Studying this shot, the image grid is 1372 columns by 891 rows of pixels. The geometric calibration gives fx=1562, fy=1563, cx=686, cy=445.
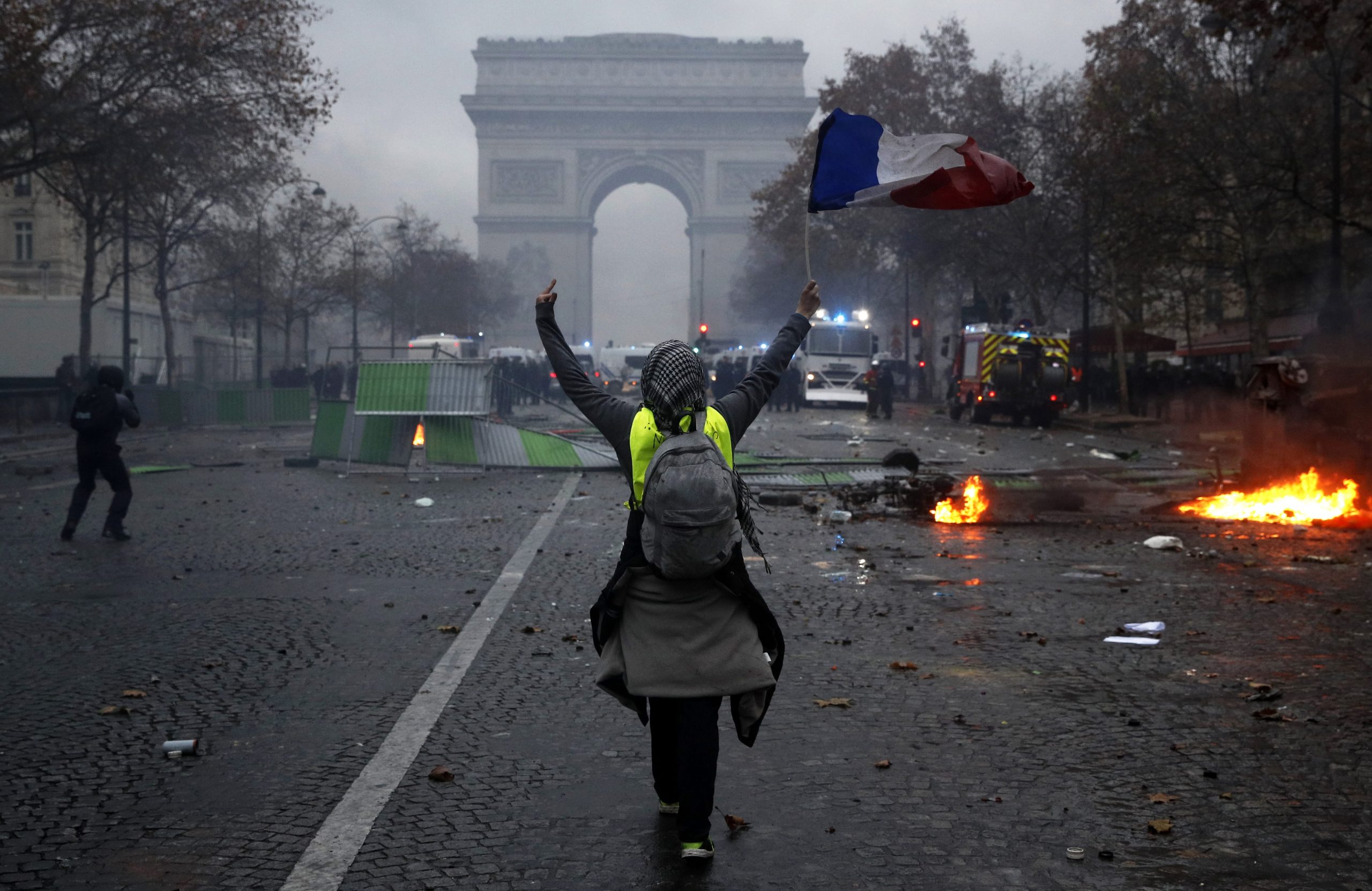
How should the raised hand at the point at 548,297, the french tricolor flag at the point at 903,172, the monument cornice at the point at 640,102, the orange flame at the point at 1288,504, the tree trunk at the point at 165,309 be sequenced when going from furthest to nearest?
the monument cornice at the point at 640,102
the tree trunk at the point at 165,309
the orange flame at the point at 1288,504
the french tricolor flag at the point at 903,172
the raised hand at the point at 548,297

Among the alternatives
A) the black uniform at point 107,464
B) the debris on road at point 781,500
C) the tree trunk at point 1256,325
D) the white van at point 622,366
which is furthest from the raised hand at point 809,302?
the white van at point 622,366

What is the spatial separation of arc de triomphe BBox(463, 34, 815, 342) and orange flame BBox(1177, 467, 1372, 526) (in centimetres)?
7881

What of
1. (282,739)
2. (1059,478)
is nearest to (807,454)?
(1059,478)

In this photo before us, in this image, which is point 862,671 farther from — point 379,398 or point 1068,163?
point 1068,163

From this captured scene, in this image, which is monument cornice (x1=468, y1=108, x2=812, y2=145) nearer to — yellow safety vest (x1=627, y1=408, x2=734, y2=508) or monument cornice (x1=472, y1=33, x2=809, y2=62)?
monument cornice (x1=472, y1=33, x2=809, y2=62)

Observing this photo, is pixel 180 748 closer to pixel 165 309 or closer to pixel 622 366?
pixel 165 309

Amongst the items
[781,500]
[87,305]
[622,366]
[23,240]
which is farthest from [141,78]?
[622,366]

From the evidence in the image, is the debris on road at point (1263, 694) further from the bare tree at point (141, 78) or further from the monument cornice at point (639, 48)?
the monument cornice at point (639, 48)

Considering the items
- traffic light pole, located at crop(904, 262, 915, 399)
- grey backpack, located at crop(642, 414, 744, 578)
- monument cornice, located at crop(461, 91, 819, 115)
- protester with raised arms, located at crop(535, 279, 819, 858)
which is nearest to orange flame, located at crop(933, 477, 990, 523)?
protester with raised arms, located at crop(535, 279, 819, 858)

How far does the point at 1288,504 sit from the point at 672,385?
37.5 ft

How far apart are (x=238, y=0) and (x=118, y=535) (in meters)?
19.8

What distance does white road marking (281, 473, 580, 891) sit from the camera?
4066 mm

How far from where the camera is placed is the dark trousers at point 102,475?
39.4 feet

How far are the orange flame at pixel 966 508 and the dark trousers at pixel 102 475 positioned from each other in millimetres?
6649
